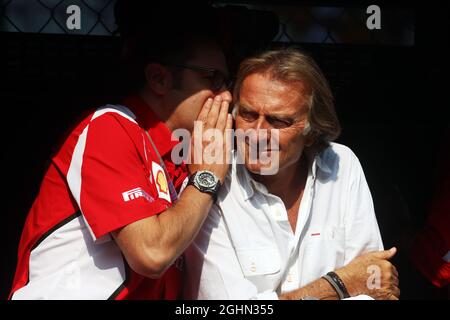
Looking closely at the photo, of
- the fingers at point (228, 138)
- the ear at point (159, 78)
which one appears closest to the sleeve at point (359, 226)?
the fingers at point (228, 138)

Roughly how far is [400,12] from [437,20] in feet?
0.59

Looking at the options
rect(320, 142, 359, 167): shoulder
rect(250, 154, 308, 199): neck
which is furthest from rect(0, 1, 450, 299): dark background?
rect(250, 154, 308, 199): neck

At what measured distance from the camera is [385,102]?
3137 millimetres

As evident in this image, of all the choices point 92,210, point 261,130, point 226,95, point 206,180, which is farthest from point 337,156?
point 92,210

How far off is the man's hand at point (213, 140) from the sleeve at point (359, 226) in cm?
50

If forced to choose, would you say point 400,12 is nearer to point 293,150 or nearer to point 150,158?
point 293,150

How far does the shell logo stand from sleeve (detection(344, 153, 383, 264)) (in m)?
0.66

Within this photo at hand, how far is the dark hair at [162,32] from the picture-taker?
2176 millimetres

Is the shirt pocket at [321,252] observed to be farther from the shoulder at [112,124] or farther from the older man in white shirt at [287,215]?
the shoulder at [112,124]

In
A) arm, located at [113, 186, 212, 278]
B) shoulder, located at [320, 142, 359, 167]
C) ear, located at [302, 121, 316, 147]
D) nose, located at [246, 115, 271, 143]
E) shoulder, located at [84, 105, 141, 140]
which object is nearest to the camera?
arm, located at [113, 186, 212, 278]

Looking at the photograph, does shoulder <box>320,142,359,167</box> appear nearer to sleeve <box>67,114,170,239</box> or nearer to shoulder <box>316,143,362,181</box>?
shoulder <box>316,143,362,181</box>

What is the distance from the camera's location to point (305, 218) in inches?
85.9

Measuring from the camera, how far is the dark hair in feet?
7.14
